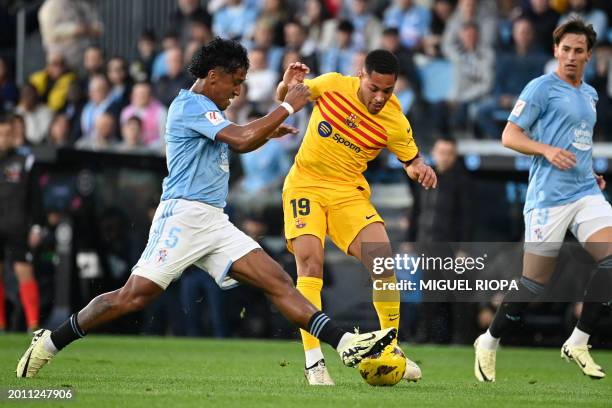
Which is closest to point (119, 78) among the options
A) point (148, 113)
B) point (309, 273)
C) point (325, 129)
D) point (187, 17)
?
point (148, 113)

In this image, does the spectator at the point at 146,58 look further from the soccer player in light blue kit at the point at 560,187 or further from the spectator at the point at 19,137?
the soccer player in light blue kit at the point at 560,187

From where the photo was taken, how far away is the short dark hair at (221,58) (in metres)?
8.68

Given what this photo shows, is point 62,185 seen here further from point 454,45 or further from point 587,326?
point 587,326

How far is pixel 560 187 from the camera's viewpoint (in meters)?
9.87

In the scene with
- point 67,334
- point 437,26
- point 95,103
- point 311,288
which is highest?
point 437,26

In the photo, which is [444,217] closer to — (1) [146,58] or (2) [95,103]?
(2) [95,103]

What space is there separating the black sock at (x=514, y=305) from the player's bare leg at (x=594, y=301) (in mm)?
459

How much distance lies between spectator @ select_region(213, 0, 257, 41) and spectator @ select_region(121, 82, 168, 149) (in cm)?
204

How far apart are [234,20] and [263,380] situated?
11472mm

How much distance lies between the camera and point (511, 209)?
16.2m

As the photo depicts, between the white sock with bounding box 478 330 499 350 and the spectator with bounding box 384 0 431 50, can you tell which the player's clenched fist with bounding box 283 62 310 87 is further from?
the spectator with bounding box 384 0 431 50

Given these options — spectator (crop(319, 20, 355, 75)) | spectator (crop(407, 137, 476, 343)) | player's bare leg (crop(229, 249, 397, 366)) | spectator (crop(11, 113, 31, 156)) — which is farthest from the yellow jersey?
spectator (crop(319, 20, 355, 75))

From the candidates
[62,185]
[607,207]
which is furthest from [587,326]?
[62,185]

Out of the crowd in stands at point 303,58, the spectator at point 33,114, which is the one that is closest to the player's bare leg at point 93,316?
the crowd in stands at point 303,58
